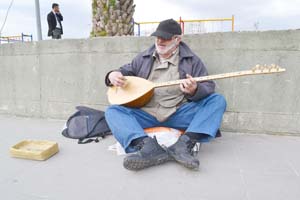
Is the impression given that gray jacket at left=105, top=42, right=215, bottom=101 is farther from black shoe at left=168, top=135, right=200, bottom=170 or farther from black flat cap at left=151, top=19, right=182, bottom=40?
black shoe at left=168, top=135, right=200, bottom=170

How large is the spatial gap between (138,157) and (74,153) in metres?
0.74

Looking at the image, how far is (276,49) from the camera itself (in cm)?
231

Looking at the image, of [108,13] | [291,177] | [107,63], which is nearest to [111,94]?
[107,63]

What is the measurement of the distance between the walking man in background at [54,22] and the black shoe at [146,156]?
502 cm

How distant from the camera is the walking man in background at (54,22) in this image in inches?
224

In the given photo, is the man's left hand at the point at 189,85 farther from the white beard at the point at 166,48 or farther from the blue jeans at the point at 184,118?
the white beard at the point at 166,48

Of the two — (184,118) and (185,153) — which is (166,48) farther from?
(185,153)

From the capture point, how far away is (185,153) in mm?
1692

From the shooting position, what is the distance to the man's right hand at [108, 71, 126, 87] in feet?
6.86

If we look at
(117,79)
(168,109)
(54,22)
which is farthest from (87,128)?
(54,22)

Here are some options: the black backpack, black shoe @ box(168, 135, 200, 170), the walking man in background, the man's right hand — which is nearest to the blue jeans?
black shoe @ box(168, 135, 200, 170)

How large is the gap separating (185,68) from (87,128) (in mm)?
1196

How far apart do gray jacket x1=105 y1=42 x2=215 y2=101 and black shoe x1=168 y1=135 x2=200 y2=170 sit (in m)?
0.36

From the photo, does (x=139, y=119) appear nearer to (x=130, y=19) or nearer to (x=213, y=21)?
(x=130, y=19)
